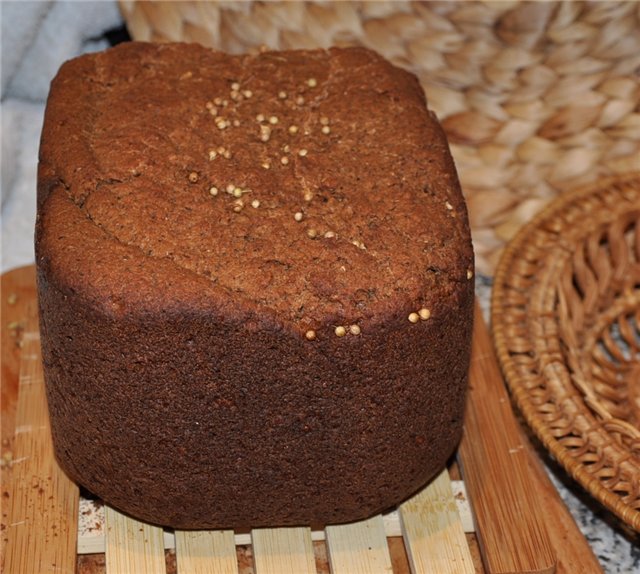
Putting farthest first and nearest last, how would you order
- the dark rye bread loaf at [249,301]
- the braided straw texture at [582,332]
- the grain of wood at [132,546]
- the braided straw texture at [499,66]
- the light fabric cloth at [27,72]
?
the light fabric cloth at [27,72], the braided straw texture at [499,66], the braided straw texture at [582,332], the grain of wood at [132,546], the dark rye bread loaf at [249,301]

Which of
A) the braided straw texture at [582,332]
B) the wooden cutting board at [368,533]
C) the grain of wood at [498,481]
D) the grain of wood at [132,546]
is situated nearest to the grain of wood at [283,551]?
the wooden cutting board at [368,533]

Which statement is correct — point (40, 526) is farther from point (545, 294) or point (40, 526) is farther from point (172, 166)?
point (545, 294)

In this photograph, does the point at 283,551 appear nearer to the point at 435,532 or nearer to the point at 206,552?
the point at 206,552

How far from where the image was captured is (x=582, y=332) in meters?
1.70

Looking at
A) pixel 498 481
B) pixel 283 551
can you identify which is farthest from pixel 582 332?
pixel 283 551

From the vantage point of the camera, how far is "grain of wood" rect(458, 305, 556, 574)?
137 cm

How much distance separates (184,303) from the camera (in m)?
1.17

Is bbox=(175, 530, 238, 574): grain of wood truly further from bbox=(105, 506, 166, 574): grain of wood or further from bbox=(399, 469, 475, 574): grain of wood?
bbox=(399, 469, 475, 574): grain of wood

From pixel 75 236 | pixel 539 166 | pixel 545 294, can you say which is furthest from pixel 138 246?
pixel 539 166

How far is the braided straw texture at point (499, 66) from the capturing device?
5.32ft

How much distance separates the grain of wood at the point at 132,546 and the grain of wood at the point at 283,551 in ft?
0.40

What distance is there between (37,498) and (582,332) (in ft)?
2.84

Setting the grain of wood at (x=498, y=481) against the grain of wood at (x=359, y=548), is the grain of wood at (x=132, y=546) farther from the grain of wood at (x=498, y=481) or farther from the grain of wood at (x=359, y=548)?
the grain of wood at (x=498, y=481)

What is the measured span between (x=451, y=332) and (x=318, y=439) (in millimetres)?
201
